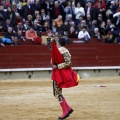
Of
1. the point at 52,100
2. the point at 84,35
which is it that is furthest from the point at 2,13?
the point at 52,100

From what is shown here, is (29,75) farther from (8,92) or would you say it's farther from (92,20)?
(8,92)

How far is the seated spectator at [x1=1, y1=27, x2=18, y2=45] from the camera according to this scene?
15.5 metres

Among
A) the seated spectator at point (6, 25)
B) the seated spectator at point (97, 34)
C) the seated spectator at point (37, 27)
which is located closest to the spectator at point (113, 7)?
the seated spectator at point (97, 34)

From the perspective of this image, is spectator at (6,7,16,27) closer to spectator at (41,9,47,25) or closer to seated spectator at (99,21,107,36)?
spectator at (41,9,47,25)

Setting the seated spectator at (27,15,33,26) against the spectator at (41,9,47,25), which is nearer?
the seated spectator at (27,15,33,26)

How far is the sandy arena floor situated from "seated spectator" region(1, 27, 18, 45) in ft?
5.72

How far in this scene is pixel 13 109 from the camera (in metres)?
8.95

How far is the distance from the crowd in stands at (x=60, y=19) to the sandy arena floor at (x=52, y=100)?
83.8 inches

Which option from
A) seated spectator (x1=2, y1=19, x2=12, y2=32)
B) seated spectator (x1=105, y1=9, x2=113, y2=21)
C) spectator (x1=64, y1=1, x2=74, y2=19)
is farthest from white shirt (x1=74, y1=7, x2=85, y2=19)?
seated spectator (x1=2, y1=19, x2=12, y2=32)

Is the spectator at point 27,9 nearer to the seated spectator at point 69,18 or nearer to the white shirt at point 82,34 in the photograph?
the seated spectator at point 69,18

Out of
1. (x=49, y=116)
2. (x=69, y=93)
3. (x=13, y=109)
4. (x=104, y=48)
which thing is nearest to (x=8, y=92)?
→ (x=69, y=93)

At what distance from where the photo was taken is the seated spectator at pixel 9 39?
15.5 metres

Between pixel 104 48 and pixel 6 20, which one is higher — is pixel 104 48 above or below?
below

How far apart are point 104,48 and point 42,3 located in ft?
8.27
